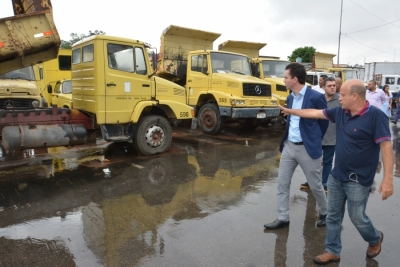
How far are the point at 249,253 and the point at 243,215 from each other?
→ 1.00 metres

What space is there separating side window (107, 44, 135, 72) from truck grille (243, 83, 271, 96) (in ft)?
13.4

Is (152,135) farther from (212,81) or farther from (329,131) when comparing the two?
(329,131)

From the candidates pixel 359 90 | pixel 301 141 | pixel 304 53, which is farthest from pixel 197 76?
pixel 304 53

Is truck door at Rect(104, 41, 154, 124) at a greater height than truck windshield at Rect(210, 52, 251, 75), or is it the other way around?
truck windshield at Rect(210, 52, 251, 75)

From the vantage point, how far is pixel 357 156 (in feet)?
9.36

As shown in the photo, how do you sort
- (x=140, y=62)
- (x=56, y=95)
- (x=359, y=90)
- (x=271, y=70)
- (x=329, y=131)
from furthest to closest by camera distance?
(x=271, y=70) → (x=56, y=95) → (x=140, y=62) → (x=329, y=131) → (x=359, y=90)

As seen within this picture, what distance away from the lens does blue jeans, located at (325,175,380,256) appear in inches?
114

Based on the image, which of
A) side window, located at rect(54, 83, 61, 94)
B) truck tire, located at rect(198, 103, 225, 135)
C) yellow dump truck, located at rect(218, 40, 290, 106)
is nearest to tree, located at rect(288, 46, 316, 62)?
yellow dump truck, located at rect(218, 40, 290, 106)

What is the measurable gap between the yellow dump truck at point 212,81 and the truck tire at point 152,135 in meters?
2.74

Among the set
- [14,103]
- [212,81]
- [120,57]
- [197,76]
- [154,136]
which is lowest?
[154,136]

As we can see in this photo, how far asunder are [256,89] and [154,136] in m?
4.26

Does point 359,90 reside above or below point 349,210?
above

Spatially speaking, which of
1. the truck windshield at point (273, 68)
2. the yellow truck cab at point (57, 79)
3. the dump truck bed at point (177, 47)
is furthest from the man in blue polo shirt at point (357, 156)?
the yellow truck cab at point (57, 79)

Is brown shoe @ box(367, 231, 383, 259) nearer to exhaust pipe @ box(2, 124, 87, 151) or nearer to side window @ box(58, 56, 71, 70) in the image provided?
exhaust pipe @ box(2, 124, 87, 151)
